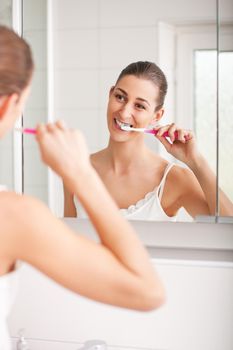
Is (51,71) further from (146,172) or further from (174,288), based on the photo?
(174,288)

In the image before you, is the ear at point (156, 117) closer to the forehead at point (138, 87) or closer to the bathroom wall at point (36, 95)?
the forehead at point (138, 87)

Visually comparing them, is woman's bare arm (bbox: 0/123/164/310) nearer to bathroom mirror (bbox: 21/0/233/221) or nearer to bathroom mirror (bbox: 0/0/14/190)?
bathroom mirror (bbox: 21/0/233/221)

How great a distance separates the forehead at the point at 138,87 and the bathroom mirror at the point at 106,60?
3cm

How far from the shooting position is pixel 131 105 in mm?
1289

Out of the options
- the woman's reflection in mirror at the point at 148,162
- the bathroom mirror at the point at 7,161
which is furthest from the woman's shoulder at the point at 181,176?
the bathroom mirror at the point at 7,161

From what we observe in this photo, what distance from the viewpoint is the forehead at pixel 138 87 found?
1280 mm

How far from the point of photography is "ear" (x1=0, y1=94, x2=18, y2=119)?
715mm

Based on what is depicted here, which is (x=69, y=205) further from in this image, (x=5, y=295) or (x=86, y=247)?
(x=86, y=247)

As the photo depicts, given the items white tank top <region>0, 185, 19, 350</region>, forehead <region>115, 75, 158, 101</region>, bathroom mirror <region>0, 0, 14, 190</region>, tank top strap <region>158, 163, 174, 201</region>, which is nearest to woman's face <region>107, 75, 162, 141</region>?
forehead <region>115, 75, 158, 101</region>

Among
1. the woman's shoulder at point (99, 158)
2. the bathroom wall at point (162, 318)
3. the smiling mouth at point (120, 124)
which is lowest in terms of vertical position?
the bathroom wall at point (162, 318)

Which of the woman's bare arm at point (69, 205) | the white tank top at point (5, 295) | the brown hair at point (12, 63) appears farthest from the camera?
the woman's bare arm at point (69, 205)

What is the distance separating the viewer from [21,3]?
4.59 feet

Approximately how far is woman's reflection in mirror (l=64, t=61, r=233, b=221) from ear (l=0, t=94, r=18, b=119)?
0.59 m

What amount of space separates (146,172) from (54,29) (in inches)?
16.2
